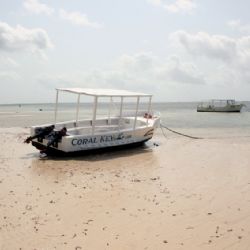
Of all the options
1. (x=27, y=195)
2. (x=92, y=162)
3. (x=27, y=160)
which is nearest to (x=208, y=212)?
(x=27, y=195)

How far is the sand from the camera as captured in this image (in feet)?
22.5

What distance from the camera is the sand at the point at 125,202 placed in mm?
6855

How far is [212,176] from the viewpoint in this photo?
11930 millimetres

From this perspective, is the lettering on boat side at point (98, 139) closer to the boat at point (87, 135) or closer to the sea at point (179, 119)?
the boat at point (87, 135)

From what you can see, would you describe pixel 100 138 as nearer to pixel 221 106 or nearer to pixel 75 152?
pixel 75 152

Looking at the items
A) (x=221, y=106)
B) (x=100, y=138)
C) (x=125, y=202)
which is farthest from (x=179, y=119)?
(x=125, y=202)

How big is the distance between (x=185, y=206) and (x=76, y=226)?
263 cm

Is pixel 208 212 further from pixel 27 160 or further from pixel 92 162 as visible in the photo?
pixel 27 160

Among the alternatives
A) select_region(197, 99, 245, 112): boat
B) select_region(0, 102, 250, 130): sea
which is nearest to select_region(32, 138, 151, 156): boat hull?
select_region(0, 102, 250, 130): sea

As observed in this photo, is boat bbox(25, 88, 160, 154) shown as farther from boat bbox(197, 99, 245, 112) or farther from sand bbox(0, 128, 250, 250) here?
boat bbox(197, 99, 245, 112)

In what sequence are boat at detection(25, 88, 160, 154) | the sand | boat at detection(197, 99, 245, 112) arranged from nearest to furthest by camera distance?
1. the sand
2. boat at detection(25, 88, 160, 154)
3. boat at detection(197, 99, 245, 112)

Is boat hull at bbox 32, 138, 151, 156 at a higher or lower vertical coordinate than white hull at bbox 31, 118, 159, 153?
lower

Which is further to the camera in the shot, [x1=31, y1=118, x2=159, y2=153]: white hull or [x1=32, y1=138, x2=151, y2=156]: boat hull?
[x1=32, y1=138, x2=151, y2=156]: boat hull

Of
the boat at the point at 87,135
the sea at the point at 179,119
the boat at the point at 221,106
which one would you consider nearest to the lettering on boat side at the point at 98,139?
the boat at the point at 87,135
